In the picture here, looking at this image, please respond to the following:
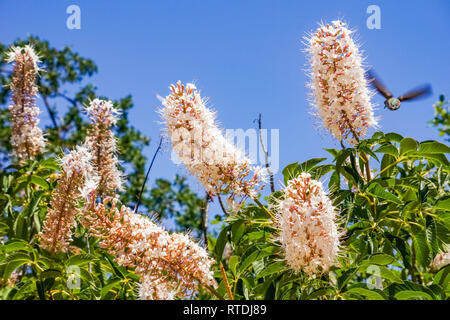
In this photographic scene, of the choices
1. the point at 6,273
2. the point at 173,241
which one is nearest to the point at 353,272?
the point at 173,241

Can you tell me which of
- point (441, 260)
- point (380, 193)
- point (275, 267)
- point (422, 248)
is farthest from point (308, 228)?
point (441, 260)

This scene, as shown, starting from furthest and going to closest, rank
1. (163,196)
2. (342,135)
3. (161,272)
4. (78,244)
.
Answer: (163,196) < (78,244) < (342,135) < (161,272)

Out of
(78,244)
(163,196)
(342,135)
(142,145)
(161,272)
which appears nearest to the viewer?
(161,272)

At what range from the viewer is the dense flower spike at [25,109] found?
3.35 m

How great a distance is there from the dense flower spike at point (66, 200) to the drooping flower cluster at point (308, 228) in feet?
2.75

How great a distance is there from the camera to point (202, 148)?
2.13m

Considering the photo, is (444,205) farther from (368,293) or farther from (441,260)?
(441,260)

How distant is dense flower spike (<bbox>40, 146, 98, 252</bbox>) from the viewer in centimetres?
204

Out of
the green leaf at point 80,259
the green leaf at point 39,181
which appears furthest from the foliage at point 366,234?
the green leaf at point 39,181

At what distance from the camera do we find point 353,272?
5.72ft

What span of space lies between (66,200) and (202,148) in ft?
1.99

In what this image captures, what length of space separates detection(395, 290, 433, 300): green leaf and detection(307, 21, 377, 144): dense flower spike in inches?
30.9

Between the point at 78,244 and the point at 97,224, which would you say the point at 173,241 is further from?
the point at 78,244

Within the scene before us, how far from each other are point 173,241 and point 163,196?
8110 millimetres
